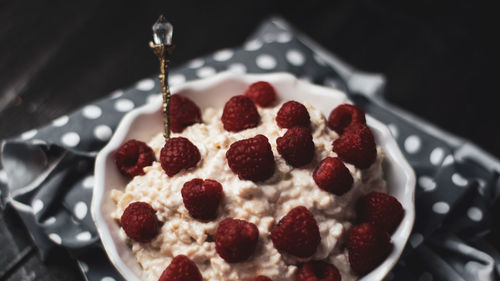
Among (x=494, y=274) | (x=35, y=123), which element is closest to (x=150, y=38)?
(x=35, y=123)

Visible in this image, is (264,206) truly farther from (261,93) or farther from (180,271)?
(261,93)

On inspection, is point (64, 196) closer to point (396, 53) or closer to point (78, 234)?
point (78, 234)

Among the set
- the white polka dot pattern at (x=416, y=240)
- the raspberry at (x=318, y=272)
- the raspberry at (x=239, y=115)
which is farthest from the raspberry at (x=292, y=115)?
the white polka dot pattern at (x=416, y=240)

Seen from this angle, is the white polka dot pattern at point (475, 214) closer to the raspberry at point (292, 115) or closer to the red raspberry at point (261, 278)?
the raspberry at point (292, 115)

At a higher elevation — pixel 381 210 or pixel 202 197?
pixel 202 197

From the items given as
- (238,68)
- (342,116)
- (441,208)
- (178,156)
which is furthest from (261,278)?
(238,68)
